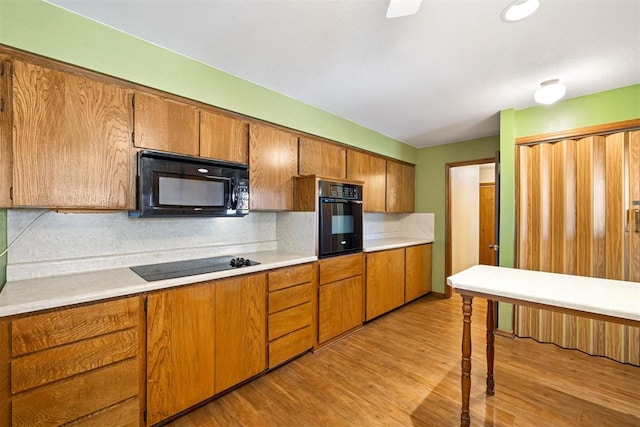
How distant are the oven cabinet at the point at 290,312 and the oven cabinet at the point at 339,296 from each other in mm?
139

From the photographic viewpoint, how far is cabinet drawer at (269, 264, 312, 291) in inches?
87.5

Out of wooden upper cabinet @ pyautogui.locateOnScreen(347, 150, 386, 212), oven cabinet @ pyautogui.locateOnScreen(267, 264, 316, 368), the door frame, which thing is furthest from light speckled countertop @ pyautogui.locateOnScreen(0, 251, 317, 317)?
the door frame

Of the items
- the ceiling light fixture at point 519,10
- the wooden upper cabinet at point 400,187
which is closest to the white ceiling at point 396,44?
the ceiling light fixture at point 519,10

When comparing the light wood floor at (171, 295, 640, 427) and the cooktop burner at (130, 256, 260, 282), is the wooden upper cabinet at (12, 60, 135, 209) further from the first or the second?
the light wood floor at (171, 295, 640, 427)

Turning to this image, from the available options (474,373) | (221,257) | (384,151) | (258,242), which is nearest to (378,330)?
(474,373)

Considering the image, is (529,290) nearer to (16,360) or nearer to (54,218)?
(16,360)

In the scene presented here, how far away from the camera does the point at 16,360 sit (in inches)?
47.9

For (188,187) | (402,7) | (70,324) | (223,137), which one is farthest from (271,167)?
(70,324)

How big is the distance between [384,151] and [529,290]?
109 inches

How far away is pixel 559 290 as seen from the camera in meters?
1.55

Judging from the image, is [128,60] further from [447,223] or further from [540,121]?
[447,223]

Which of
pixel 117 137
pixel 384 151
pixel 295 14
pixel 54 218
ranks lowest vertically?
pixel 54 218

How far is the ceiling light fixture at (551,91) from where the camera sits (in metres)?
2.22

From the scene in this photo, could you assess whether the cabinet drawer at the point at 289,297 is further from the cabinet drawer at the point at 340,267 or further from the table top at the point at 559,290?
the table top at the point at 559,290
